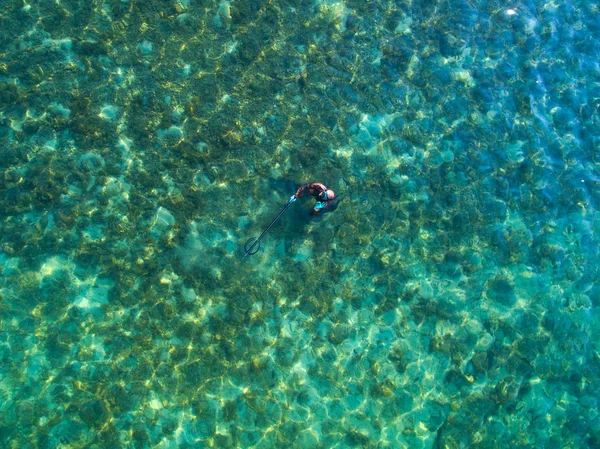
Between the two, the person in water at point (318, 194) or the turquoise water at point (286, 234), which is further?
the person in water at point (318, 194)

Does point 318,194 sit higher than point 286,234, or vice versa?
point 318,194

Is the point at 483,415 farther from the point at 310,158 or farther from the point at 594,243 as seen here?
the point at 310,158

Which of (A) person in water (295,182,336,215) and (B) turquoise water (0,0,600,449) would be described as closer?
(B) turquoise water (0,0,600,449)

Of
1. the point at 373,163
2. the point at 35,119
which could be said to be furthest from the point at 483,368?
the point at 35,119

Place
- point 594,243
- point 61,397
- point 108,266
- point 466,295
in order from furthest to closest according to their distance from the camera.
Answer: point 594,243
point 466,295
point 108,266
point 61,397
